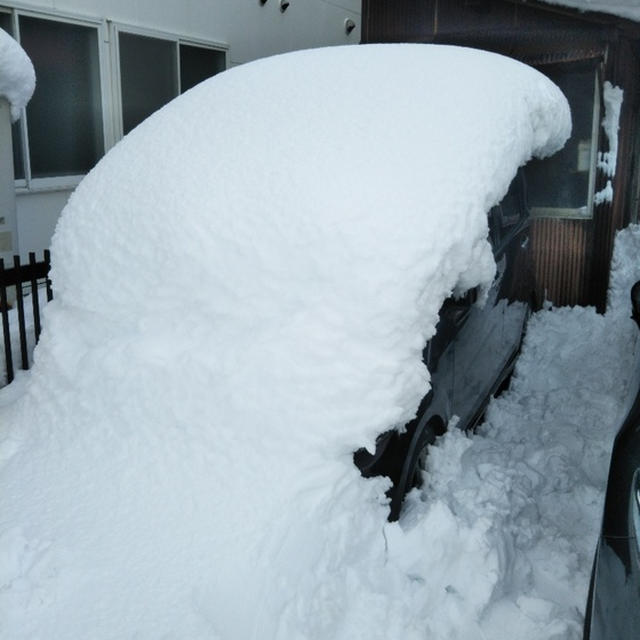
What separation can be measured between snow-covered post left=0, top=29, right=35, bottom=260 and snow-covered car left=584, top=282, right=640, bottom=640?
14.7ft

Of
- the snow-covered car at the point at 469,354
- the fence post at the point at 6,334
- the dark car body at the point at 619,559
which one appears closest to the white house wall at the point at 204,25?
Answer: the fence post at the point at 6,334

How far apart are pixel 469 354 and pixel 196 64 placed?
6410mm

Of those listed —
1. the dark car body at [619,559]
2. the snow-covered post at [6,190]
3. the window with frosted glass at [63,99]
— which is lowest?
the dark car body at [619,559]

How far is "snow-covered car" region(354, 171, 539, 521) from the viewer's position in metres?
3.06

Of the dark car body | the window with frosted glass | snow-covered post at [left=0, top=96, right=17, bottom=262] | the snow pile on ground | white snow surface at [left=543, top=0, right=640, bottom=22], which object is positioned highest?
white snow surface at [left=543, top=0, right=640, bottom=22]

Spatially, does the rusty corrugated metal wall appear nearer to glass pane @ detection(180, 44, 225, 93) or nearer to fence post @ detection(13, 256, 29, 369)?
glass pane @ detection(180, 44, 225, 93)

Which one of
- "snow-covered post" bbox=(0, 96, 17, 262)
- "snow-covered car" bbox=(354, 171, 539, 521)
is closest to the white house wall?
"snow-covered post" bbox=(0, 96, 17, 262)

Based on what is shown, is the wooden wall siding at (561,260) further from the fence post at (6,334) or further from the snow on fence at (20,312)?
the fence post at (6,334)

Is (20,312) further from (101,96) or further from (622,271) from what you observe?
(622,271)

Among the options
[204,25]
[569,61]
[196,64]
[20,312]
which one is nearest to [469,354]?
[20,312]

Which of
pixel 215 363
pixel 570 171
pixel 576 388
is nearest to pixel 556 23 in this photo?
pixel 570 171

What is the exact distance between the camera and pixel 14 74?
17.5 ft

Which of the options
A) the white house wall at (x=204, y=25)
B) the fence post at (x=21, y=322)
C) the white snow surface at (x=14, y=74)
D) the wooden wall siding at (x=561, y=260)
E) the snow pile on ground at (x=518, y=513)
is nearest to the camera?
the snow pile on ground at (x=518, y=513)

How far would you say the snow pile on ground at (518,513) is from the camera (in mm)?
2832
